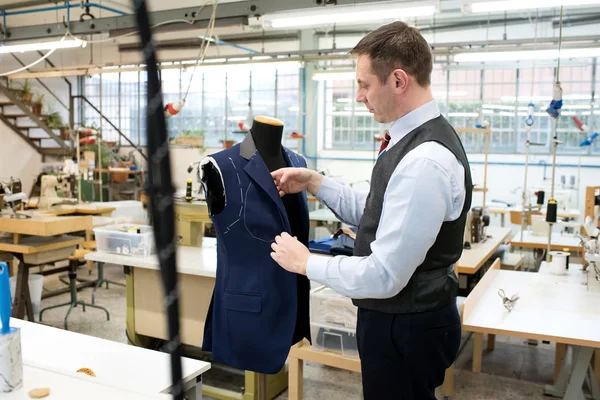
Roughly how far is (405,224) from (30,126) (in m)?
11.7

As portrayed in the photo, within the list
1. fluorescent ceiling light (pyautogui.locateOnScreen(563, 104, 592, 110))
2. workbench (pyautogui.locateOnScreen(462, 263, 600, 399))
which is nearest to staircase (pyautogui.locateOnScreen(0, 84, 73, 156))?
fluorescent ceiling light (pyautogui.locateOnScreen(563, 104, 592, 110))

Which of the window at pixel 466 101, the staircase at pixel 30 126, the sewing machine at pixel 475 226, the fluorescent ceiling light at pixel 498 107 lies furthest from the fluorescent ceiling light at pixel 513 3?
the staircase at pixel 30 126

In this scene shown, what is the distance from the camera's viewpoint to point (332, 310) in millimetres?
2691

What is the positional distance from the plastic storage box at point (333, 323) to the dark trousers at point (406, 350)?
42.4 inches

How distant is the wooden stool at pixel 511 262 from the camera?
439 cm

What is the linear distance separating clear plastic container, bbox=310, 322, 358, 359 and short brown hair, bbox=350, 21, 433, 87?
1.58m

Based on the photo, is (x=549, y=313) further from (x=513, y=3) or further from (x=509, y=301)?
(x=513, y=3)

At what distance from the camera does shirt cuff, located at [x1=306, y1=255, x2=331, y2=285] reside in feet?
4.52

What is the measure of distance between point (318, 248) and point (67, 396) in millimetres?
1943

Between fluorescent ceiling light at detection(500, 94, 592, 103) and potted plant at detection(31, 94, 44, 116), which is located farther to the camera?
potted plant at detection(31, 94, 44, 116)

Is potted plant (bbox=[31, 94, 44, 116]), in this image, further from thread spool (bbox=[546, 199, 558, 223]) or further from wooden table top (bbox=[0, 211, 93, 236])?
thread spool (bbox=[546, 199, 558, 223])

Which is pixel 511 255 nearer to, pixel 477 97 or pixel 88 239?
pixel 88 239

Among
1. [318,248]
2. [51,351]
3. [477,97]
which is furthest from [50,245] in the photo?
[477,97]

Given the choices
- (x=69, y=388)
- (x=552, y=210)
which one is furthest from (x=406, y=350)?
(x=552, y=210)
